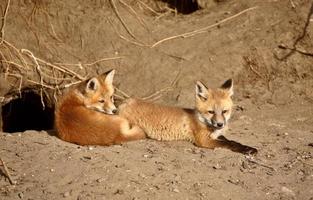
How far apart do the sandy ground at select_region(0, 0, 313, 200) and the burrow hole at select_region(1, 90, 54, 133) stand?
1112 millimetres

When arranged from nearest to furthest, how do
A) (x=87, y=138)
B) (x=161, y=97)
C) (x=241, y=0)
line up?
(x=87, y=138) < (x=161, y=97) < (x=241, y=0)

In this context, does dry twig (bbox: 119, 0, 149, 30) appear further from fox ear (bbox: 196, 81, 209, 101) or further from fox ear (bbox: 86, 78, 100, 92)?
fox ear (bbox: 196, 81, 209, 101)

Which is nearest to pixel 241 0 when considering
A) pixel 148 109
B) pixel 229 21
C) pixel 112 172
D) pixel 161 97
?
pixel 229 21

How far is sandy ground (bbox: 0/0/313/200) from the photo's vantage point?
18.9 ft

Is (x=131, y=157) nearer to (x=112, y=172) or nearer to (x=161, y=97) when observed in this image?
(x=112, y=172)

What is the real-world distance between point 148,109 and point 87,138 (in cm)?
91

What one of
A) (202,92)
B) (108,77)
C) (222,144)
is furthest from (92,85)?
(222,144)

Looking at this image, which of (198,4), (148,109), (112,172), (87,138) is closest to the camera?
(112,172)

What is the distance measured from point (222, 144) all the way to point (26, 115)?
4958mm

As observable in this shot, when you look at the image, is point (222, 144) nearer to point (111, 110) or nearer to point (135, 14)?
point (111, 110)

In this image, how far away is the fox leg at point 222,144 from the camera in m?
6.51

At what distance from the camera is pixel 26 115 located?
10570 mm

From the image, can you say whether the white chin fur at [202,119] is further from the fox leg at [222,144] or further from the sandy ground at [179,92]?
the sandy ground at [179,92]

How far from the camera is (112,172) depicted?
5.92 m
